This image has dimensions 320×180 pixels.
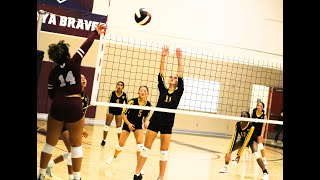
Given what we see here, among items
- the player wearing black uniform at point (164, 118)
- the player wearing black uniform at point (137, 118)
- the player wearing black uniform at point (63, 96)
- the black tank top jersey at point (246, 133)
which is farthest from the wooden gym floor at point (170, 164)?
the player wearing black uniform at point (63, 96)

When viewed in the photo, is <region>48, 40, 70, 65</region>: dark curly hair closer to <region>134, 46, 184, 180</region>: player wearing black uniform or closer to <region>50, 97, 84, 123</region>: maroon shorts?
<region>50, 97, 84, 123</region>: maroon shorts

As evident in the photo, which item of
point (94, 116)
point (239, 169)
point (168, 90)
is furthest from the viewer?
point (94, 116)

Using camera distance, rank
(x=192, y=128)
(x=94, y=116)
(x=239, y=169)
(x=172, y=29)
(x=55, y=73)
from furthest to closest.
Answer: (x=192, y=128) < (x=94, y=116) < (x=172, y=29) < (x=239, y=169) < (x=55, y=73)

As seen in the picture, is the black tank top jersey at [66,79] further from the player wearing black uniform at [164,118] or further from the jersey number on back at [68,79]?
the player wearing black uniform at [164,118]

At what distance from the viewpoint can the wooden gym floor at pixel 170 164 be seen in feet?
24.6

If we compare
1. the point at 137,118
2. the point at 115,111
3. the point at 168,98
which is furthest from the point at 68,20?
the point at 168,98

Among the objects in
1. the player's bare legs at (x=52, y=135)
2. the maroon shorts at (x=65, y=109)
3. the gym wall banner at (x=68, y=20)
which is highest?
the gym wall banner at (x=68, y=20)

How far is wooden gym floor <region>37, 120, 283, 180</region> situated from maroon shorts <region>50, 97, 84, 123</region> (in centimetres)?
192

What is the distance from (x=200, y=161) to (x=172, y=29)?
523 cm

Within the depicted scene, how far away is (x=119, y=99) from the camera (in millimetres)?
10312

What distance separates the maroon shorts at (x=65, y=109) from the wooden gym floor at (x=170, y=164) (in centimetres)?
192

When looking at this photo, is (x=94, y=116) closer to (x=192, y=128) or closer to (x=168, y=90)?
(x=192, y=128)

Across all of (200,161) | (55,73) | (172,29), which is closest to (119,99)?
(200,161)

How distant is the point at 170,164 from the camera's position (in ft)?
30.9
